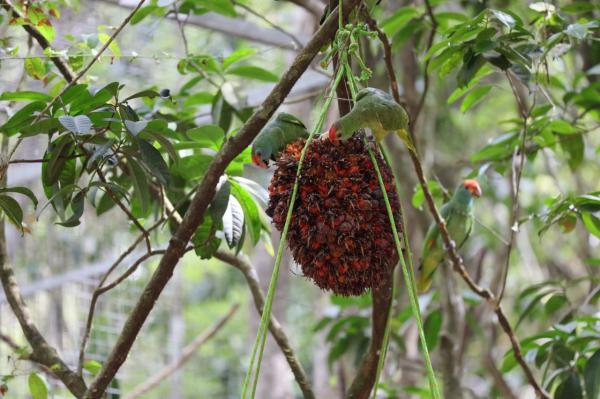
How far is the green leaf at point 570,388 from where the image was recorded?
4.23 ft

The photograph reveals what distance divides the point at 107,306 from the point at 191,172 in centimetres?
179

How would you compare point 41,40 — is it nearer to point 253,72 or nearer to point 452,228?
point 253,72

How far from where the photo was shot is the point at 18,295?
3.78ft

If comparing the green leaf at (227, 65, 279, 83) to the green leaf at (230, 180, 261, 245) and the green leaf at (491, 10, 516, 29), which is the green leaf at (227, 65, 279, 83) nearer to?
the green leaf at (230, 180, 261, 245)

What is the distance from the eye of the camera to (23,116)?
3.26 ft

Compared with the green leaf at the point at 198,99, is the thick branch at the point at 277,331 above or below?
below

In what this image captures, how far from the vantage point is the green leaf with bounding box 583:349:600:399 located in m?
1.16

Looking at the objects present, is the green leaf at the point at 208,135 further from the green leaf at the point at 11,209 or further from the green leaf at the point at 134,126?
the green leaf at the point at 11,209

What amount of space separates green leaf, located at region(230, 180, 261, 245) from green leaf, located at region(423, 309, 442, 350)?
60 cm

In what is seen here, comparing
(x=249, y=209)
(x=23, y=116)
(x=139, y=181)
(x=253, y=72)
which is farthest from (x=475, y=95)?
(x=23, y=116)

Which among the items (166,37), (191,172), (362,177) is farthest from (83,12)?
(166,37)

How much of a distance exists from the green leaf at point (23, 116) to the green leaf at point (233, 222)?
26 cm

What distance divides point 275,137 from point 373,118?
137 mm

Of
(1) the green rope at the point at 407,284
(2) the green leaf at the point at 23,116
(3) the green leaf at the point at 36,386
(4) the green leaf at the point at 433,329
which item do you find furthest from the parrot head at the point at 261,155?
(4) the green leaf at the point at 433,329
